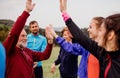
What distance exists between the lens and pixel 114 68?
3.53 m

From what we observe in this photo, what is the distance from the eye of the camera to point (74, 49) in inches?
224

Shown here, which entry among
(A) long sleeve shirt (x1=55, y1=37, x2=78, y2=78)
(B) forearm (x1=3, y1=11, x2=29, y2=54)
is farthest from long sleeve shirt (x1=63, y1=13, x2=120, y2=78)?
(A) long sleeve shirt (x1=55, y1=37, x2=78, y2=78)

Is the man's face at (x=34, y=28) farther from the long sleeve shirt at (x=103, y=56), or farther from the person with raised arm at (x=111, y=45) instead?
the person with raised arm at (x=111, y=45)

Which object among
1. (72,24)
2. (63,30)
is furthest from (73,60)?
(72,24)

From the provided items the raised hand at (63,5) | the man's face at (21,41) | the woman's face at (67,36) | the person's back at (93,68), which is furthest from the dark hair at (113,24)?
the woman's face at (67,36)

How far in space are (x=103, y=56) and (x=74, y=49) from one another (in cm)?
192

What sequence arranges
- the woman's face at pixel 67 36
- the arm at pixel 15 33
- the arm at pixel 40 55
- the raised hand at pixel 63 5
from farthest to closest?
the woman's face at pixel 67 36 → the arm at pixel 40 55 → the arm at pixel 15 33 → the raised hand at pixel 63 5

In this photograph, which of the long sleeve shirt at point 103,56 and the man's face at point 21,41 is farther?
the man's face at point 21,41

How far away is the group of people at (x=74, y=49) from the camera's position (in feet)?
11.7

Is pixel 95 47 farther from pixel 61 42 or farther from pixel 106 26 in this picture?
pixel 61 42

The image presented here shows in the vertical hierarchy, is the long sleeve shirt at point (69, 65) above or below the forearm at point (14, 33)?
below

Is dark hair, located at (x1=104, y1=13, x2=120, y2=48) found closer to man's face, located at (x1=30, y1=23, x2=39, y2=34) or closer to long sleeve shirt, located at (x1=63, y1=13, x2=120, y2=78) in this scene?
long sleeve shirt, located at (x1=63, y1=13, x2=120, y2=78)

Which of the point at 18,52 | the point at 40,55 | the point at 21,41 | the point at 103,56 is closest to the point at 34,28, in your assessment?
the point at 40,55

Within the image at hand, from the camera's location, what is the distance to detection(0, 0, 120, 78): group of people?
3.57 m
